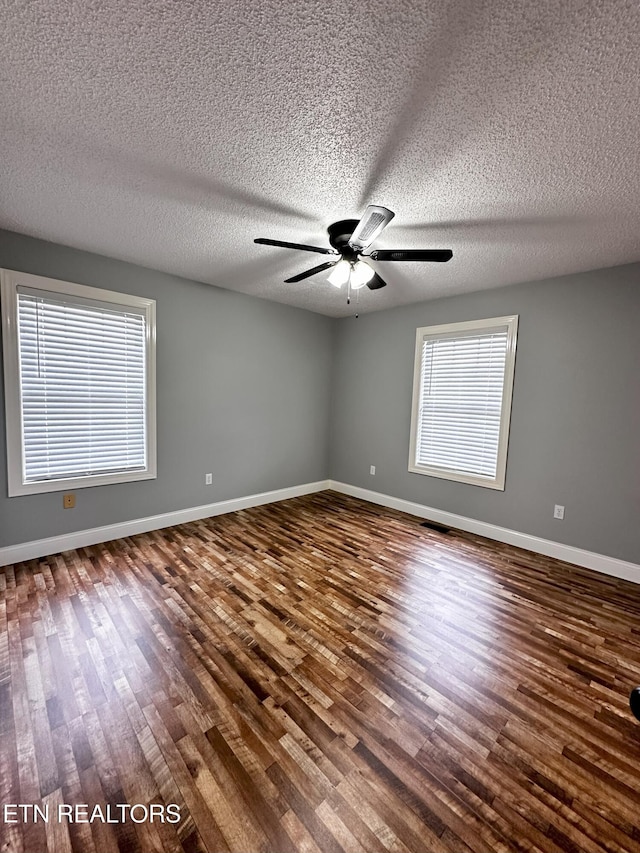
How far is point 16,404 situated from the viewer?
269cm

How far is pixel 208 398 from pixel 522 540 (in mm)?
3583

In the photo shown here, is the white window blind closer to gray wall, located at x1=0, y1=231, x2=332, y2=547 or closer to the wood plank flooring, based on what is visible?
gray wall, located at x1=0, y1=231, x2=332, y2=547

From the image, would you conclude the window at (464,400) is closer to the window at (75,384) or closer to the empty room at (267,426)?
the empty room at (267,426)

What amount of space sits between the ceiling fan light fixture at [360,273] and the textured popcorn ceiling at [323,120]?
1.06 feet

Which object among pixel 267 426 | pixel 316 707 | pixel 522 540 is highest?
pixel 267 426

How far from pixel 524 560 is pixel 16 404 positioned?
448 cm

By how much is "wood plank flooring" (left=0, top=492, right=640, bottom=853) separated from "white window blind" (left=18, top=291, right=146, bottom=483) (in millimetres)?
903

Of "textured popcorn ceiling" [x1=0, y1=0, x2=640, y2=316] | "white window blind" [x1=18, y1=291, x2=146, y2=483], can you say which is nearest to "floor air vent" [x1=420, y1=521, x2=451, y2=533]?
"textured popcorn ceiling" [x1=0, y1=0, x2=640, y2=316]

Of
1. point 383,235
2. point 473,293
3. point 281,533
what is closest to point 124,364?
point 281,533

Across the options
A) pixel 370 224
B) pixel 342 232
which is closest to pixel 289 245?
pixel 342 232

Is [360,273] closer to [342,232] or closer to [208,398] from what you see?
[342,232]

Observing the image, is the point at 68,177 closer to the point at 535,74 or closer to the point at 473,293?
the point at 535,74

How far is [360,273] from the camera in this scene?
2.38m

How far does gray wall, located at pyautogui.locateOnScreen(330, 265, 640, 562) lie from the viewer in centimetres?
283
